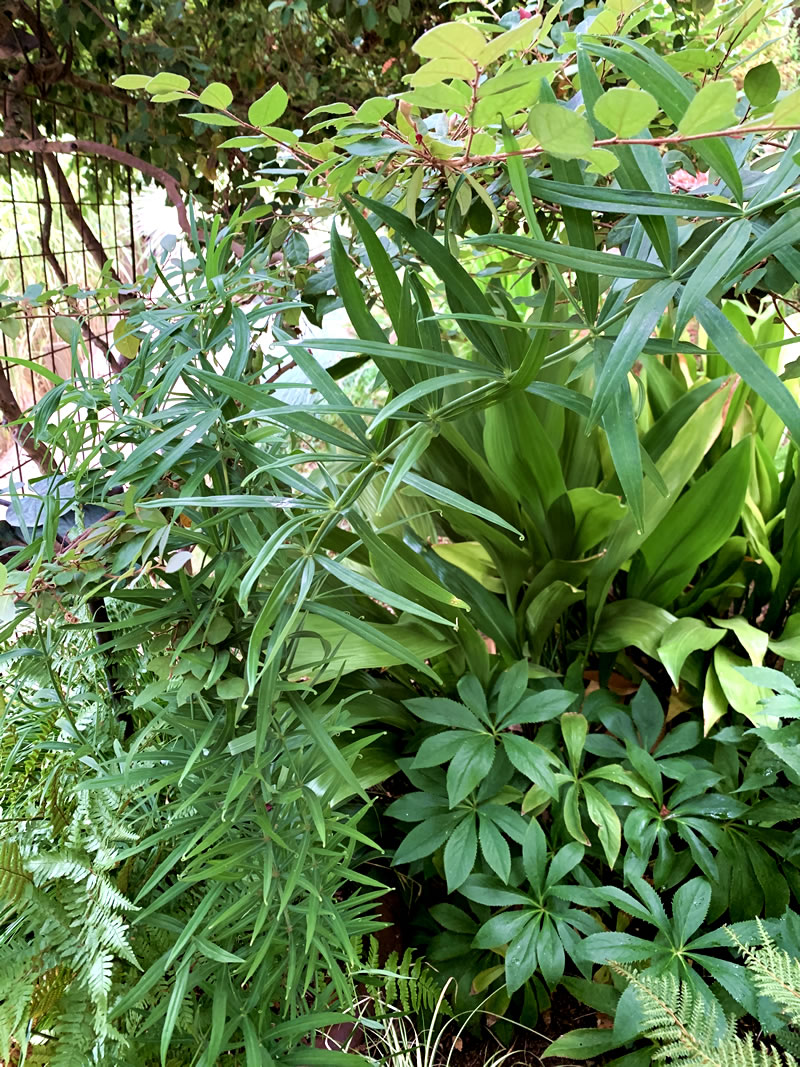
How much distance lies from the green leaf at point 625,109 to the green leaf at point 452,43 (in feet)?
0.19

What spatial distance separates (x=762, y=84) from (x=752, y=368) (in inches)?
7.1

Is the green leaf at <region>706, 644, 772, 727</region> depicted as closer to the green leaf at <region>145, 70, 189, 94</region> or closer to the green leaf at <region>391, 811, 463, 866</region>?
the green leaf at <region>391, 811, 463, 866</region>

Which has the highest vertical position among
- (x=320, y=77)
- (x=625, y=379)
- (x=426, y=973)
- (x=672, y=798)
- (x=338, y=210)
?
(x=320, y=77)

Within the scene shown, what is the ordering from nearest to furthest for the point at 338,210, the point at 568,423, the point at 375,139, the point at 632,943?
the point at 375,139 → the point at 338,210 → the point at 632,943 → the point at 568,423

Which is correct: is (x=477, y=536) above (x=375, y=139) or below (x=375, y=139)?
below

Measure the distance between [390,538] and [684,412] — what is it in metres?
0.43

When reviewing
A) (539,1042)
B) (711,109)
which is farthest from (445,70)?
(539,1042)

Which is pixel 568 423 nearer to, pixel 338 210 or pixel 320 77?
pixel 338 210

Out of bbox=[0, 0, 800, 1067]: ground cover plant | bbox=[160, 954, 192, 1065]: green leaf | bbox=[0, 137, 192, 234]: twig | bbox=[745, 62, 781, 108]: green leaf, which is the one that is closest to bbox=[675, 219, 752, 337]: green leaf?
bbox=[0, 0, 800, 1067]: ground cover plant

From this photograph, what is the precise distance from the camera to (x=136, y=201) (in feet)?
8.13

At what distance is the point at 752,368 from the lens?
341 mm

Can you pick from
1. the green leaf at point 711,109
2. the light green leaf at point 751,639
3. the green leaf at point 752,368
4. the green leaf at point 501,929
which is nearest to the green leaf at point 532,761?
the green leaf at point 501,929

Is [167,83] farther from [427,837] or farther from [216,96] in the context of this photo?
[427,837]

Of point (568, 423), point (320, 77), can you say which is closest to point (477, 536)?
point (568, 423)
